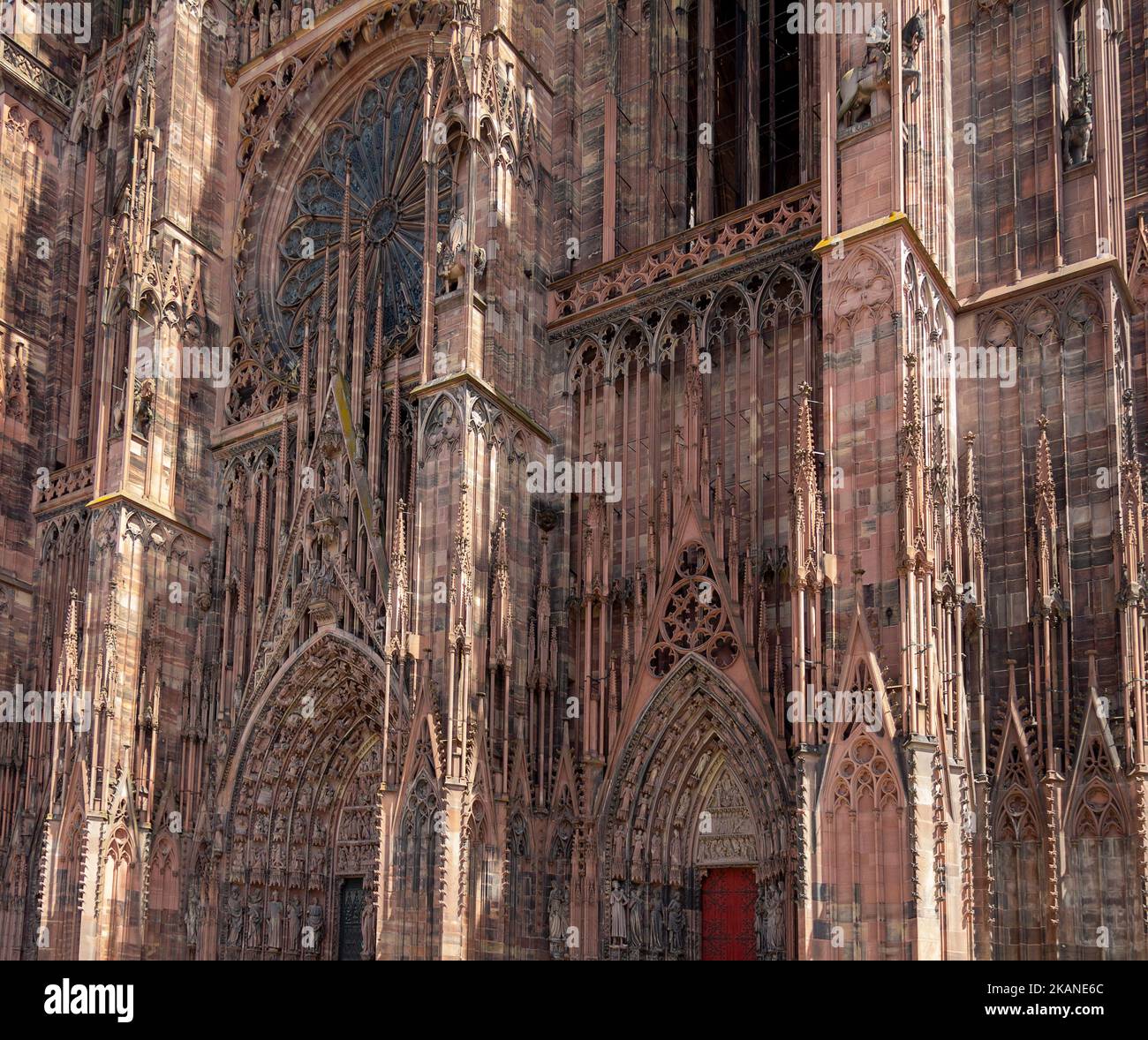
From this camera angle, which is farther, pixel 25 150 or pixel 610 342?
pixel 25 150

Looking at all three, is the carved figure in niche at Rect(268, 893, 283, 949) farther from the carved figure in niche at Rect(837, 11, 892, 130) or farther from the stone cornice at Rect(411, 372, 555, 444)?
the carved figure in niche at Rect(837, 11, 892, 130)

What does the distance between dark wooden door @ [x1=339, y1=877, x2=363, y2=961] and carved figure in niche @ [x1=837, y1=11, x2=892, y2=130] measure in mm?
14062

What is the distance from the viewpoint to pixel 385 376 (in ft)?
82.5

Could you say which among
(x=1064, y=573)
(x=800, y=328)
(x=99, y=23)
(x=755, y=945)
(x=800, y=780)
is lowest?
(x=755, y=945)

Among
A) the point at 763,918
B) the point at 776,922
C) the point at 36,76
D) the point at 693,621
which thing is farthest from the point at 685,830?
the point at 36,76

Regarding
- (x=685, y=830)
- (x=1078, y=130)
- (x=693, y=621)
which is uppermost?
(x=1078, y=130)

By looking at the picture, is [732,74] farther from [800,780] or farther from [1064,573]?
[800,780]

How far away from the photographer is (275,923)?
79.5ft

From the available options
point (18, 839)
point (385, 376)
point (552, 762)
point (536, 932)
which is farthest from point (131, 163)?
point (536, 932)

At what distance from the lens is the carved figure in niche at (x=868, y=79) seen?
19.5 metres

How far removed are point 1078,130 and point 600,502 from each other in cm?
838

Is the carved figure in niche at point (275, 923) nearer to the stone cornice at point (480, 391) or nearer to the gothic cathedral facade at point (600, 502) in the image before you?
the gothic cathedral facade at point (600, 502)

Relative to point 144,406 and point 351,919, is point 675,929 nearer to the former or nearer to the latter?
point 351,919

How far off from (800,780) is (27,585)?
694 inches
